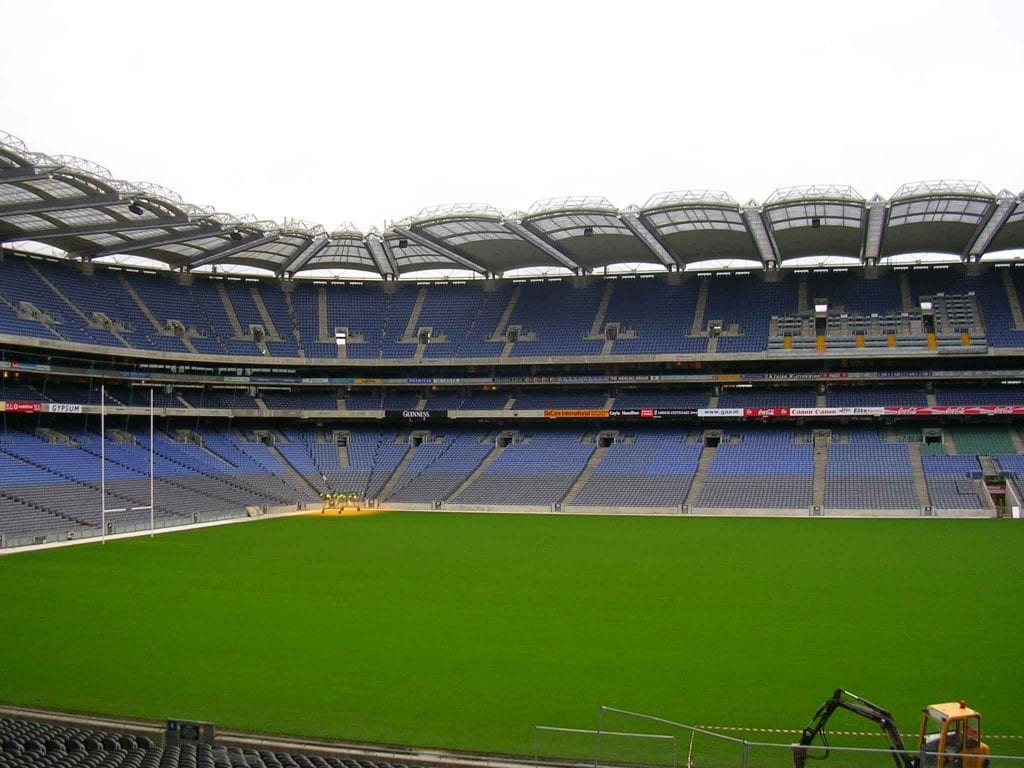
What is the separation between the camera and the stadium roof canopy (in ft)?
122

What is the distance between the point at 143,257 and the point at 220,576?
3542cm

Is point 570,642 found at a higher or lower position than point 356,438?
lower

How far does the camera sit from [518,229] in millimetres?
45438

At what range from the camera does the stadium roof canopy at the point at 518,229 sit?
37062mm

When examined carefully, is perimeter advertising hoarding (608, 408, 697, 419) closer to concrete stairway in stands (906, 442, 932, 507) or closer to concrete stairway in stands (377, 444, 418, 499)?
concrete stairway in stands (906, 442, 932, 507)

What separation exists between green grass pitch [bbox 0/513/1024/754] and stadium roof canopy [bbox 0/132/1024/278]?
1638cm

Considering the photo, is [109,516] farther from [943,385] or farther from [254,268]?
[943,385]

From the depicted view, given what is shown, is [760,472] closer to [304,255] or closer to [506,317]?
[506,317]

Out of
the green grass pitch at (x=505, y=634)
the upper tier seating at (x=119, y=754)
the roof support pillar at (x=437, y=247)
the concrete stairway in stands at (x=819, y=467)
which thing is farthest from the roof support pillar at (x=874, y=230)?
the upper tier seating at (x=119, y=754)

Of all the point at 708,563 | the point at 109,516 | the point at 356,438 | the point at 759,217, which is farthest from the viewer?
the point at 356,438

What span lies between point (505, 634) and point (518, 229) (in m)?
31.7

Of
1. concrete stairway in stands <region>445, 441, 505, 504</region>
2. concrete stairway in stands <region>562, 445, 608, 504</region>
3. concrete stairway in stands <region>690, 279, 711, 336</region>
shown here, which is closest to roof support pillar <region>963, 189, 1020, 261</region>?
concrete stairway in stands <region>690, 279, 711, 336</region>

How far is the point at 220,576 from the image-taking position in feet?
81.2

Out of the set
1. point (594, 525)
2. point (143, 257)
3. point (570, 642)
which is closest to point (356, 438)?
point (143, 257)
